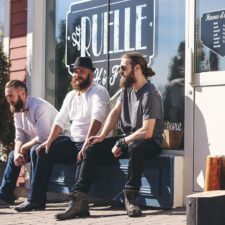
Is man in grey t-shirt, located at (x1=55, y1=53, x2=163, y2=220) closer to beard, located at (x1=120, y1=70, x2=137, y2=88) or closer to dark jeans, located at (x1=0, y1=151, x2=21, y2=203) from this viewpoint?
beard, located at (x1=120, y1=70, x2=137, y2=88)

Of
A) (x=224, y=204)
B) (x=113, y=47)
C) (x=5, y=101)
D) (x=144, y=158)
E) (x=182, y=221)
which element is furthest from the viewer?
(x=5, y=101)

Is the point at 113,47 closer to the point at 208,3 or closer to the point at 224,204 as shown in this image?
the point at 208,3

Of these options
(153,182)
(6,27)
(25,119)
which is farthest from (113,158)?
(6,27)

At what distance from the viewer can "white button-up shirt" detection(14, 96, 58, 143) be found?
613cm

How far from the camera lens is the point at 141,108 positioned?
5.35 metres

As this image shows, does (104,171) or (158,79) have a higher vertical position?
(158,79)

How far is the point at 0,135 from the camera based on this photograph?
23.4 feet

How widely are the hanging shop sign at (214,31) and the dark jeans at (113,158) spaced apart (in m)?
1.02

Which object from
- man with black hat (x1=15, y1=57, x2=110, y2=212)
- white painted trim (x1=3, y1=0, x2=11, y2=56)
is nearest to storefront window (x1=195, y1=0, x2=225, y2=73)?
man with black hat (x1=15, y1=57, x2=110, y2=212)

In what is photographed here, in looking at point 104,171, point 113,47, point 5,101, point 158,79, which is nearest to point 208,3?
point 158,79

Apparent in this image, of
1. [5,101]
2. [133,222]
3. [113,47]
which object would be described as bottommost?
[133,222]

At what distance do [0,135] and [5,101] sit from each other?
40 centimetres

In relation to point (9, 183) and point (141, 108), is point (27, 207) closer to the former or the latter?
point (9, 183)

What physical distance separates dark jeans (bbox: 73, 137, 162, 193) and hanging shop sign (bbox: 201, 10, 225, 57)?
3.36ft
